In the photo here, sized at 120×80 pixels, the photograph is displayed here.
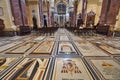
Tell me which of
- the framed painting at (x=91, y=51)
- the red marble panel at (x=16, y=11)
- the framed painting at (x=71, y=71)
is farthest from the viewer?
the red marble panel at (x=16, y=11)

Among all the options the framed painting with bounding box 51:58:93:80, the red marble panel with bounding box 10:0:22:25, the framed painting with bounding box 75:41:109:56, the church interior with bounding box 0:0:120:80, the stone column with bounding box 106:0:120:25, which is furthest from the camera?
the red marble panel with bounding box 10:0:22:25

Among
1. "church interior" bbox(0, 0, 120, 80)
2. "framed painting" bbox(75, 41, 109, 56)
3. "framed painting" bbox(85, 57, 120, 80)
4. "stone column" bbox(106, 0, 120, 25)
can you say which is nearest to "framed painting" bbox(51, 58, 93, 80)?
"church interior" bbox(0, 0, 120, 80)

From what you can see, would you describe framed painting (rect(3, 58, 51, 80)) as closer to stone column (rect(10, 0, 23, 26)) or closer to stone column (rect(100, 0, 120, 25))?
stone column (rect(10, 0, 23, 26))

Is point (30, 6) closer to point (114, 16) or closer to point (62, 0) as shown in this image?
point (114, 16)

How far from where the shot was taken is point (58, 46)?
3752 millimetres

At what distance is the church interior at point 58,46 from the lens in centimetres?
179

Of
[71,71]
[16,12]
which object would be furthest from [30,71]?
[16,12]

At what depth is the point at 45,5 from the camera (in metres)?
17.9

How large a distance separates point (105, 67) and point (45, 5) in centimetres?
1792

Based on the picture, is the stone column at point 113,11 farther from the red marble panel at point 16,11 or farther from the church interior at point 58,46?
the red marble panel at point 16,11

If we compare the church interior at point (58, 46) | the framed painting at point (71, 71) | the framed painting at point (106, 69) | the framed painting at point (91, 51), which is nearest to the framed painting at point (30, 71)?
the church interior at point (58, 46)

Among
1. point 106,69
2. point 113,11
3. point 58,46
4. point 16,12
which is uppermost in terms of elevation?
point 16,12

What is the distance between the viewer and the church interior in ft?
5.87

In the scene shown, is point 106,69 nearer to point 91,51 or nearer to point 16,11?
point 91,51
